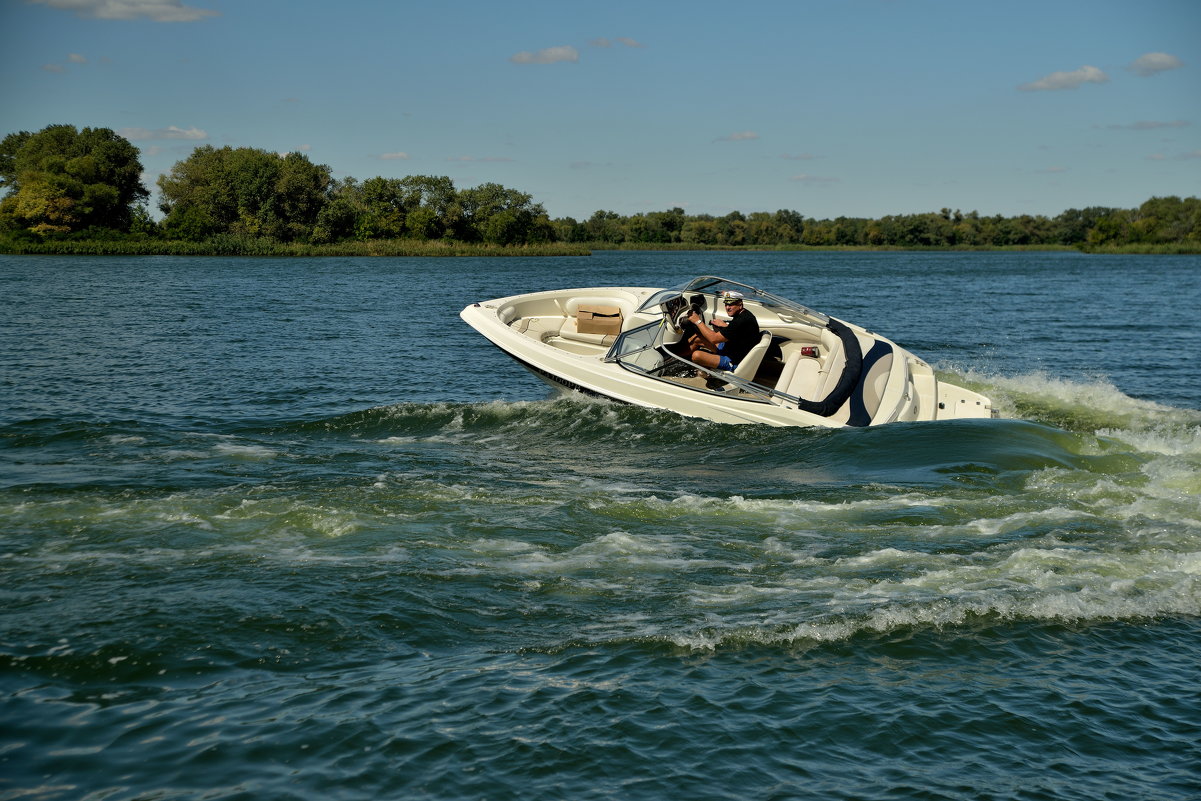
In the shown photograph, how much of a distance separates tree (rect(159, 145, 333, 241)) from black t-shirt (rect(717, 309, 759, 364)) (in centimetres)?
8956

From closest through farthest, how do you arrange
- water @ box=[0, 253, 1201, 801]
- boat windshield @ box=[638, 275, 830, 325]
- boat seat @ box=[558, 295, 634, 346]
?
water @ box=[0, 253, 1201, 801]
boat windshield @ box=[638, 275, 830, 325]
boat seat @ box=[558, 295, 634, 346]

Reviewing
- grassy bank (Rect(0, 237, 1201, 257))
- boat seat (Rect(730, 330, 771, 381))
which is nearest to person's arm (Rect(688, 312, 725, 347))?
boat seat (Rect(730, 330, 771, 381))

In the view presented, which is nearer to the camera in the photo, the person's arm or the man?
the man

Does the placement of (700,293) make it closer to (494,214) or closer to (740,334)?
(740,334)

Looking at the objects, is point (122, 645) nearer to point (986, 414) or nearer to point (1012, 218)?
point (986, 414)

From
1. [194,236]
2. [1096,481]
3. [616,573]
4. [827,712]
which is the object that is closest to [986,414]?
[1096,481]

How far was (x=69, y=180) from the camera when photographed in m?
88.9

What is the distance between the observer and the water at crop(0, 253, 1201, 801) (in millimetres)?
5477

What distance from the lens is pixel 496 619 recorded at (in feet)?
24.2

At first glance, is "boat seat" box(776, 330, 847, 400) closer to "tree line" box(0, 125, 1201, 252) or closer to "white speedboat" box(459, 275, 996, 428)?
"white speedboat" box(459, 275, 996, 428)

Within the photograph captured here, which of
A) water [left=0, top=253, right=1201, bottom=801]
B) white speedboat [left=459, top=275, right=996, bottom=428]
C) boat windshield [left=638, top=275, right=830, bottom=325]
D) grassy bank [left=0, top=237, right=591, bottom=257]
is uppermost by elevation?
grassy bank [left=0, top=237, right=591, bottom=257]

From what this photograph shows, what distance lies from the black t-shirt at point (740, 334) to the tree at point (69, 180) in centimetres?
8825

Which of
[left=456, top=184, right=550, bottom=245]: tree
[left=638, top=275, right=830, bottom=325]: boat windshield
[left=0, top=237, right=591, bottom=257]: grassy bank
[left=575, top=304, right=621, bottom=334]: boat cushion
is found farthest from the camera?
[left=456, top=184, right=550, bottom=245]: tree

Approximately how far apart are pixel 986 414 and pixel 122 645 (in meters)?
11.4
